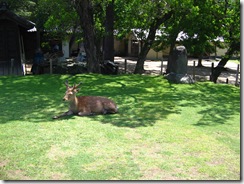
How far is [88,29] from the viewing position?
1356 cm

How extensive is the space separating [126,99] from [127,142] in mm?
3591

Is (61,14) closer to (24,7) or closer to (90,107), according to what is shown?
(24,7)

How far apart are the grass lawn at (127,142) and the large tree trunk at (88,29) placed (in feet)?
20.6

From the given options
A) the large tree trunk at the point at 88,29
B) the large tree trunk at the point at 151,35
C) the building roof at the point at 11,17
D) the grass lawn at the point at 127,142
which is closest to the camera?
the grass lawn at the point at 127,142

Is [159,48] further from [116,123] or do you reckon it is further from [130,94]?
[116,123]

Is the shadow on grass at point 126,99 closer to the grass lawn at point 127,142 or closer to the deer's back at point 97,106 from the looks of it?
the grass lawn at point 127,142

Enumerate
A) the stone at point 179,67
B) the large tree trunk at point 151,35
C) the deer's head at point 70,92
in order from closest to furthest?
the deer's head at point 70,92, the stone at point 179,67, the large tree trunk at point 151,35

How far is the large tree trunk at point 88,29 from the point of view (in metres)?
13.1

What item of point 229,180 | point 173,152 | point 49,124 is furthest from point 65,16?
point 229,180

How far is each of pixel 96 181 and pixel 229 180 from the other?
1.17m

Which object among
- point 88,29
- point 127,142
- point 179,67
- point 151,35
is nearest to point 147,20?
point 151,35

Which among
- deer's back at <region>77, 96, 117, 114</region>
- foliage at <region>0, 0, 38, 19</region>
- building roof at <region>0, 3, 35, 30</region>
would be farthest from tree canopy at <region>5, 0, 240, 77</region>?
deer's back at <region>77, 96, 117, 114</region>

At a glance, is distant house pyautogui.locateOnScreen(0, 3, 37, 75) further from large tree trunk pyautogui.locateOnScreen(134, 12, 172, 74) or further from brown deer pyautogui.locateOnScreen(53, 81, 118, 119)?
brown deer pyautogui.locateOnScreen(53, 81, 118, 119)

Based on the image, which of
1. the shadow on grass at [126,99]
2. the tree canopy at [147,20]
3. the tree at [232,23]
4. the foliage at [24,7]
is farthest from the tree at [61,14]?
the tree at [232,23]
